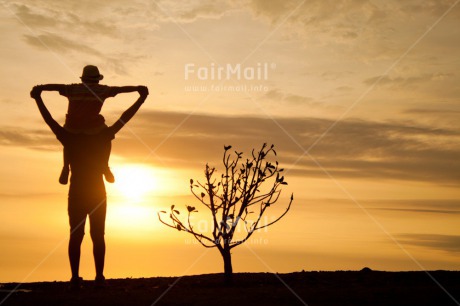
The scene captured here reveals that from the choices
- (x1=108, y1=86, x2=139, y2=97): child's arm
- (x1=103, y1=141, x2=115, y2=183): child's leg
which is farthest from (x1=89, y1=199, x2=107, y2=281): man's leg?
(x1=108, y1=86, x2=139, y2=97): child's arm

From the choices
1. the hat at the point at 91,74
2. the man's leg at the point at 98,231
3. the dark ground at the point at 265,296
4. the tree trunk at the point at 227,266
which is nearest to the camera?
the dark ground at the point at 265,296

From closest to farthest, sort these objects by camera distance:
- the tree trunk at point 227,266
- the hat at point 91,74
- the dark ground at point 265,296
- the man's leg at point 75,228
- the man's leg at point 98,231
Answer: the dark ground at point 265,296 → the man's leg at point 75,228 → the man's leg at point 98,231 → the hat at point 91,74 → the tree trunk at point 227,266

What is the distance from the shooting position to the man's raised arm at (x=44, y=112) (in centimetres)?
1588

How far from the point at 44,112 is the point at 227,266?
6.50 m

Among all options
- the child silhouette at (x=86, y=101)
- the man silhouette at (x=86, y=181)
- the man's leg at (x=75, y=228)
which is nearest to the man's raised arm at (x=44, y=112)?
the man silhouette at (x=86, y=181)

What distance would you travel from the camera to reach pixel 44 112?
15.9 metres

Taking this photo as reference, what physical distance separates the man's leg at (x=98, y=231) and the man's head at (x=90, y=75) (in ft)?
9.30

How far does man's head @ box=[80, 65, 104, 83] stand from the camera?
16.0m

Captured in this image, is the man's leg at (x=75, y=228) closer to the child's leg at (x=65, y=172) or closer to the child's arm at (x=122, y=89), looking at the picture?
the child's leg at (x=65, y=172)

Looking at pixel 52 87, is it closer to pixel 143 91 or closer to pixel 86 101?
pixel 86 101

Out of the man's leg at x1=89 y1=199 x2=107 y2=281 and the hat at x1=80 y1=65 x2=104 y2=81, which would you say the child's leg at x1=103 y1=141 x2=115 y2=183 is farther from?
the hat at x1=80 y1=65 x2=104 y2=81

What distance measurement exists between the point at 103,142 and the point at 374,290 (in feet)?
22.8

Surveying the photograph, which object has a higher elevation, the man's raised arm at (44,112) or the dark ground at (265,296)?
the man's raised arm at (44,112)

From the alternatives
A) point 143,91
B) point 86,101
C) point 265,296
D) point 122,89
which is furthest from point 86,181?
point 265,296
